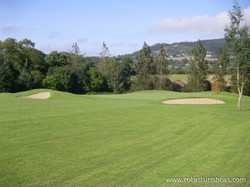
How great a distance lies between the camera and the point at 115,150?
12.6 meters

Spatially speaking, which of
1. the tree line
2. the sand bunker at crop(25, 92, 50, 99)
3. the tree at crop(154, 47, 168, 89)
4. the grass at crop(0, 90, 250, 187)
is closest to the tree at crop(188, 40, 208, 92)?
the tree line

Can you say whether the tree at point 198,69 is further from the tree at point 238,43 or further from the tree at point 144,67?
the tree at point 238,43

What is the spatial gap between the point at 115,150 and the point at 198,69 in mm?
74185

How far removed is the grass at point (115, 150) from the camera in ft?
31.2

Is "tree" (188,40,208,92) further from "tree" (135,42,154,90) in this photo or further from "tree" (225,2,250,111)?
"tree" (225,2,250,111)

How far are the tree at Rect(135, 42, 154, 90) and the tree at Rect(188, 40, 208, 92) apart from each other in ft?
37.8

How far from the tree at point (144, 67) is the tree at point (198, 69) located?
11507mm

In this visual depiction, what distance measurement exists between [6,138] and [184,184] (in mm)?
7613

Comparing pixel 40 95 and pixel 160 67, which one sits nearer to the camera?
pixel 40 95

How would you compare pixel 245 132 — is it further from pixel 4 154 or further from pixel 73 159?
pixel 4 154

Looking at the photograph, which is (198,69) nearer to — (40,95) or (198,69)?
(198,69)

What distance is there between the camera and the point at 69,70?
82562 mm

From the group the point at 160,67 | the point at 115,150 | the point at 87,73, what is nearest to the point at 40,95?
the point at 115,150

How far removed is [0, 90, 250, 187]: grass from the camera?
9516 mm
